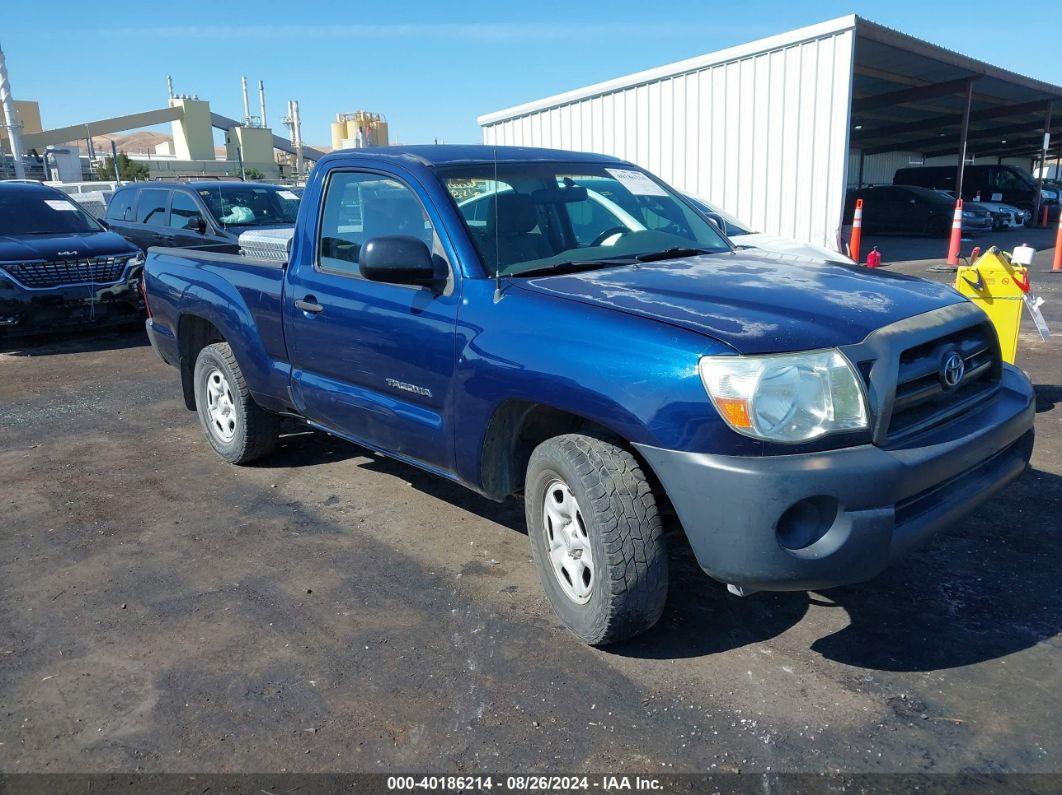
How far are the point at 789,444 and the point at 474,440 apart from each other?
49.7 inches

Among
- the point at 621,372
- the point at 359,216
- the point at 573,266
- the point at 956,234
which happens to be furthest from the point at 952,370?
the point at 956,234

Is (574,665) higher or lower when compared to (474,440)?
lower

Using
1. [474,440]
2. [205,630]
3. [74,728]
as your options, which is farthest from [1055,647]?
[74,728]

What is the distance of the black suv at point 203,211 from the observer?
9.92 meters

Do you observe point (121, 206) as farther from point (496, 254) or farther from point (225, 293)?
point (496, 254)

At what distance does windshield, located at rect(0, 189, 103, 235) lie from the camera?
9.75 meters

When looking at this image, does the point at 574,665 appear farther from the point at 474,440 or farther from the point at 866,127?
the point at 866,127

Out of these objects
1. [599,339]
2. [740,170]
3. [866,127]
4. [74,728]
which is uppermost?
[866,127]

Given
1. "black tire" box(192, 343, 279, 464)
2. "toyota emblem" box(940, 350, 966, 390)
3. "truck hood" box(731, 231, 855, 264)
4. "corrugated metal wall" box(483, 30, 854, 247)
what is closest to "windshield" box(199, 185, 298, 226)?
"black tire" box(192, 343, 279, 464)

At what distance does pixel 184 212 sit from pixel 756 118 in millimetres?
8714

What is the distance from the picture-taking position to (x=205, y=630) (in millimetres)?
3311

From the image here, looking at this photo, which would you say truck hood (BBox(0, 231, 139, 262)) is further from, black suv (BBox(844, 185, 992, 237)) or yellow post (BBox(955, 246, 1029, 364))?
black suv (BBox(844, 185, 992, 237))

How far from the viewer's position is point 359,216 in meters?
4.06

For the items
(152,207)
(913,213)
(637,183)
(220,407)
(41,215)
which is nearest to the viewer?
(637,183)
